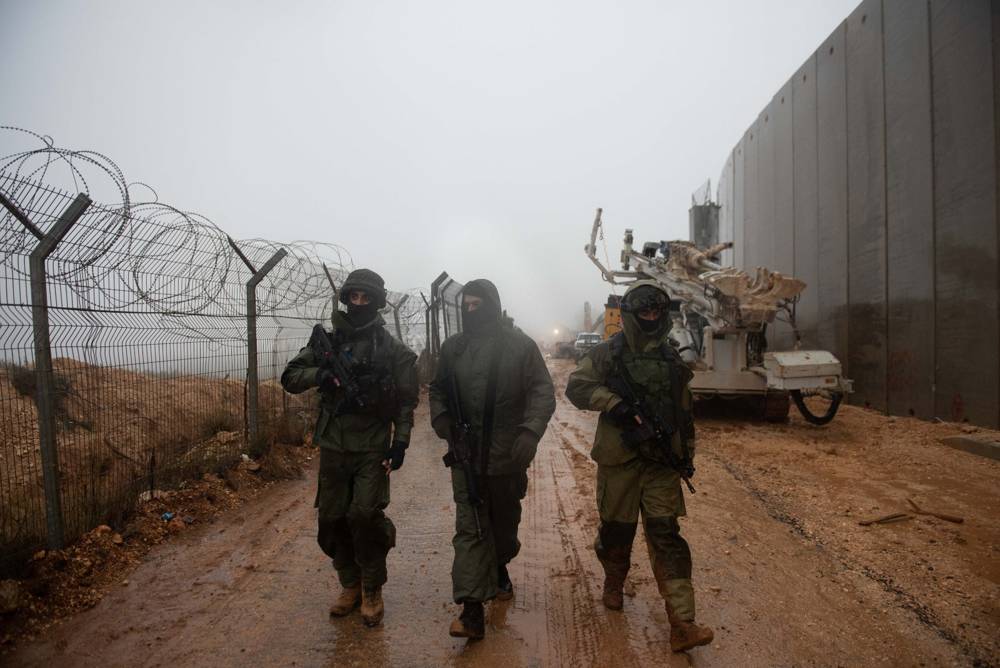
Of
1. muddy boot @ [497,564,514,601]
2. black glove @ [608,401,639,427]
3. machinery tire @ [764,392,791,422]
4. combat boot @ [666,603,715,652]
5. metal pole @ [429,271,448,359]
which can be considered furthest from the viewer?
metal pole @ [429,271,448,359]

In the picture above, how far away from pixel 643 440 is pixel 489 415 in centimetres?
79

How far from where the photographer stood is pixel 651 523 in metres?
2.86

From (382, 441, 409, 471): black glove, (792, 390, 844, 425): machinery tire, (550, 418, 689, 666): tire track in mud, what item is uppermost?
(382, 441, 409, 471): black glove

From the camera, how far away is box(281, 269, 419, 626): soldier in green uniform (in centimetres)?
299

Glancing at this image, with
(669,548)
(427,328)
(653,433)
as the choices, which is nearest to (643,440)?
(653,433)

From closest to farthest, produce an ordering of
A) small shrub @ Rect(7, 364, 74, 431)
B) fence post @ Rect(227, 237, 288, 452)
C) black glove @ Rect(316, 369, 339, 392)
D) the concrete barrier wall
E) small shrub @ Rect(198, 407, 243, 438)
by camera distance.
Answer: black glove @ Rect(316, 369, 339, 392)
small shrub @ Rect(7, 364, 74, 431)
fence post @ Rect(227, 237, 288, 452)
small shrub @ Rect(198, 407, 243, 438)
the concrete barrier wall

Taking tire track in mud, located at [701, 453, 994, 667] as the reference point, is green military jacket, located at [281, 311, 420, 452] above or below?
above

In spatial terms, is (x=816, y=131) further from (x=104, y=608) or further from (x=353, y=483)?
(x=104, y=608)

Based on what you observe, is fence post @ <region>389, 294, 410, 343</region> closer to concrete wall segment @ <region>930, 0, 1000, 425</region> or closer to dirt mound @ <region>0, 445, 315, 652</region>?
dirt mound @ <region>0, 445, 315, 652</region>

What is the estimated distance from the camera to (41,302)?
11.5 feet

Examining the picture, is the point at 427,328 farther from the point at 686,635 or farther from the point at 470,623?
the point at 686,635

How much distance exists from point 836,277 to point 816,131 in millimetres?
3311

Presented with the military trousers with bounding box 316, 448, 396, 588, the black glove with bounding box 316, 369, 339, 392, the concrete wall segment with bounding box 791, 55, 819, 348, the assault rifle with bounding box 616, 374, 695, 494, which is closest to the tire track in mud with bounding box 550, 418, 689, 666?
the assault rifle with bounding box 616, 374, 695, 494

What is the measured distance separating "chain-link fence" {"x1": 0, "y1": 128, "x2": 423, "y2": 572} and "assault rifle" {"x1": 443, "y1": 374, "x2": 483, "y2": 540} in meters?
2.54
